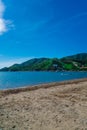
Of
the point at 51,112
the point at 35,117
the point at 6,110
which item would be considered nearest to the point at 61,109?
the point at 51,112

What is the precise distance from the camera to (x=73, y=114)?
12898mm

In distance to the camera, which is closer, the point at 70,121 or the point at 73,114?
the point at 70,121

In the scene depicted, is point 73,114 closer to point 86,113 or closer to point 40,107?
point 86,113

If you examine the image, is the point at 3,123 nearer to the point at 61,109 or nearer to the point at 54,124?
the point at 54,124

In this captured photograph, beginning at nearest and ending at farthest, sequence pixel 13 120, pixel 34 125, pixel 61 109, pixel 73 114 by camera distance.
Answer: pixel 34 125 < pixel 13 120 < pixel 73 114 < pixel 61 109

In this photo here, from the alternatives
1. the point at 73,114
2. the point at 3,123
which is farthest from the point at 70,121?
the point at 3,123

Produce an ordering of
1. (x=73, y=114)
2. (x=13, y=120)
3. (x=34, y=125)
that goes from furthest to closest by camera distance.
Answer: (x=73, y=114) < (x=13, y=120) < (x=34, y=125)

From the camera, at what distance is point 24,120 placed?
470 inches

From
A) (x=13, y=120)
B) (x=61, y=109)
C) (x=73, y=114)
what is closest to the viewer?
(x=13, y=120)

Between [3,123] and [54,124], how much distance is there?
2.44 meters

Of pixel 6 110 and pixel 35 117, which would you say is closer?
pixel 35 117

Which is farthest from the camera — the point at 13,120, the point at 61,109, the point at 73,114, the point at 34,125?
the point at 61,109

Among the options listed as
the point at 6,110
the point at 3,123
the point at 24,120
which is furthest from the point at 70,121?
the point at 6,110

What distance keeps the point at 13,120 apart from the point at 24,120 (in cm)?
55
